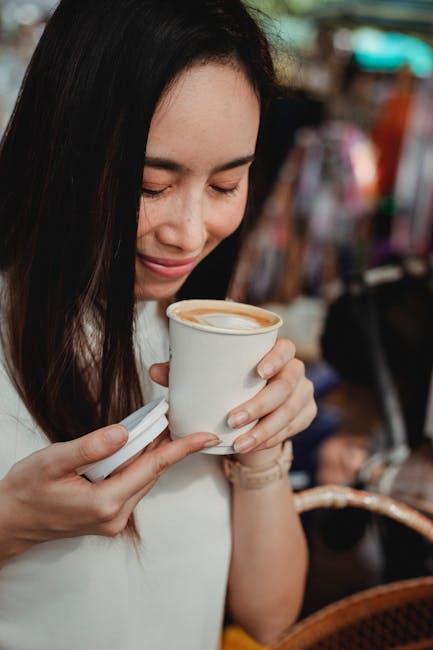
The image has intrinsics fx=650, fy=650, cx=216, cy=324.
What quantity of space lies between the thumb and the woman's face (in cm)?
34

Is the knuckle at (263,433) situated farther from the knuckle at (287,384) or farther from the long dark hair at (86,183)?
the long dark hair at (86,183)

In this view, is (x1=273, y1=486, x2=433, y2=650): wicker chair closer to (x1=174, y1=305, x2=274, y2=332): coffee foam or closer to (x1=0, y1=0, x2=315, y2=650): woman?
(x1=0, y1=0, x2=315, y2=650): woman

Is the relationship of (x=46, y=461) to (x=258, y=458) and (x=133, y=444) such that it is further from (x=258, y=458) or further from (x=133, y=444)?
(x=258, y=458)

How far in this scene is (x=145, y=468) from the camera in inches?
32.6

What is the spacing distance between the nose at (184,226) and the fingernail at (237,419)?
26 cm

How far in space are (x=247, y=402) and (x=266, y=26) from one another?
2.30 feet

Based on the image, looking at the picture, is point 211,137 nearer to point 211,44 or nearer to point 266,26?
point 211,44

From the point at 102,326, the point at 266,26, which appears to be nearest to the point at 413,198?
the point at 266,26

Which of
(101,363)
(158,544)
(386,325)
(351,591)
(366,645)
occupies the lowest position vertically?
(351,591)

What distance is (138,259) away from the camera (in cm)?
104

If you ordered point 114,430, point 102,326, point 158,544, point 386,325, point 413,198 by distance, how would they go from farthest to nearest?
1. point 413,198
2. point 386,325
3. point 158,544
4. point 102,326
5. point 114,430

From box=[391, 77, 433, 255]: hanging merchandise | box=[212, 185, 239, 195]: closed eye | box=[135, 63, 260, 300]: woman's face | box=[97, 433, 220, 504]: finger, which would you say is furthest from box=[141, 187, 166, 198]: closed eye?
box=[391, 77, 433, 255]: hanging merchandise

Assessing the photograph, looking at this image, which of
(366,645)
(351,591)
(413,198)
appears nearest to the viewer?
(366,645)

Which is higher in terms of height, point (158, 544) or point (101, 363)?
point (101, 363)
